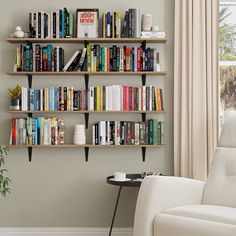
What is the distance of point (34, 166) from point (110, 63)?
1.10 meters

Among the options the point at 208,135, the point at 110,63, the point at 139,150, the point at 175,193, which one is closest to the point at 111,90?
the point at 110,63

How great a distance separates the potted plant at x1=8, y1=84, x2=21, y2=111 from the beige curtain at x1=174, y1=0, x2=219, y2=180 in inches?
52.3

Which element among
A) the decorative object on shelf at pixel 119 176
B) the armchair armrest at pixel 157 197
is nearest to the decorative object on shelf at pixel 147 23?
the decorative object on shelf at pixel 119 176

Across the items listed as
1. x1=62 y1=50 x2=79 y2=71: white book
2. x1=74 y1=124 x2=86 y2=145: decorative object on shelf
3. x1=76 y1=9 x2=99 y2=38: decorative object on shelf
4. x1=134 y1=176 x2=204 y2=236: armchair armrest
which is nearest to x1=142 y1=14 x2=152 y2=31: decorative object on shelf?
x1=76 y1=9 x2=99 y2=38: decorative object on shelf

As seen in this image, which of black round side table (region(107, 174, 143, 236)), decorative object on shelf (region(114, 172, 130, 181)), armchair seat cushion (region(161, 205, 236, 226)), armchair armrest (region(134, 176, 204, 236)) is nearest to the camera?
armchair seat cushion (region(161, 205, 236, 226))

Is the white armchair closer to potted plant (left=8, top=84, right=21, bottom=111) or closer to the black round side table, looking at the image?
the black round side table

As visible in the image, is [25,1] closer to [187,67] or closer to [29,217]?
[187,67]

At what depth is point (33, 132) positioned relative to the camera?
177 inches

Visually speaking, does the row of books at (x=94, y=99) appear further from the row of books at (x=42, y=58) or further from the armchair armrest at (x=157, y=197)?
the armchair armrest at (x=157, y=197)

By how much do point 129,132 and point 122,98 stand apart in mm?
290

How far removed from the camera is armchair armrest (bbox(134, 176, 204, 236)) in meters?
3.42

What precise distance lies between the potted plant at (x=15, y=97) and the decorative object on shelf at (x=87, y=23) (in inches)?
27.0

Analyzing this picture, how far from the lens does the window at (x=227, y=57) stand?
15.9 feet

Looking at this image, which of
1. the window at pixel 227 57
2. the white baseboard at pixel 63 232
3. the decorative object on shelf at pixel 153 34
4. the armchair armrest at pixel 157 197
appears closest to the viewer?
the armchair armrest at pixel 157 197
